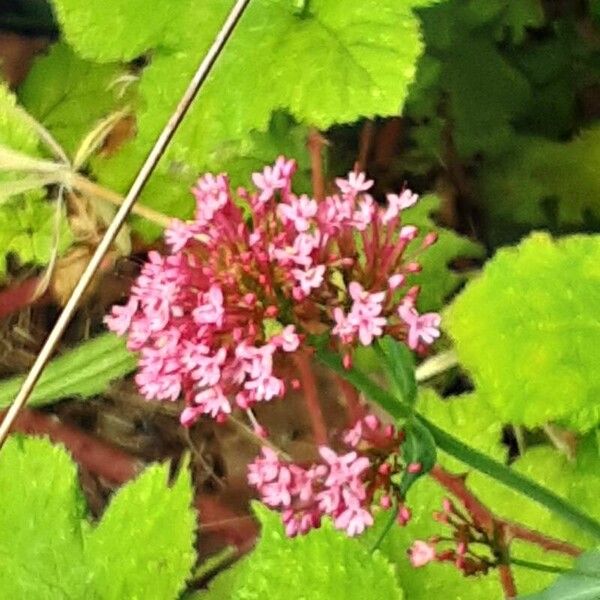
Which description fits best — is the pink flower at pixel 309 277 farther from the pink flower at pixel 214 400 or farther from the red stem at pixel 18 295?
the red stem at pixel 18 295

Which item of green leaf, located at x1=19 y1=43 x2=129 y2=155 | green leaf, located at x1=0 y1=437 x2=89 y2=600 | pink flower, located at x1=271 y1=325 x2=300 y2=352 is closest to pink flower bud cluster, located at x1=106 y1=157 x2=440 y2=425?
pink flower, located at x1=271 y1=325 x2=300 y2=352

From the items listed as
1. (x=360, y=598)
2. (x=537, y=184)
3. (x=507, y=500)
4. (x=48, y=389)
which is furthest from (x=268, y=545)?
(x=537, y=184)

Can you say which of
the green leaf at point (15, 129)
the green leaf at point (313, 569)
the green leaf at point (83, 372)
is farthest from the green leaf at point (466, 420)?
the green leaf at point (15, 129)

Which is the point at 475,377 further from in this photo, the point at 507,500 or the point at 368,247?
the point at 368,247

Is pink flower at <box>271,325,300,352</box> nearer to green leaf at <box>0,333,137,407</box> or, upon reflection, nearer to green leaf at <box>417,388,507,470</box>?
green leaf at <box>417,388,507,470</box>

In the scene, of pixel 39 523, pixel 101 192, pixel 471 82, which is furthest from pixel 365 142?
pixel 39 523

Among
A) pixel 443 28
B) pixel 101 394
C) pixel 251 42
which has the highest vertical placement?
pixel 251 42
